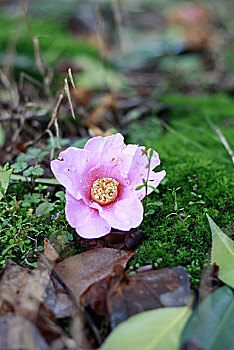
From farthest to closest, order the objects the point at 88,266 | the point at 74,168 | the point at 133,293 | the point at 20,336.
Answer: the point at 74,168 → the point at 88,266 → the point at 133,293 → the point at 20,336

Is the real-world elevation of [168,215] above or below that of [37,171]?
above

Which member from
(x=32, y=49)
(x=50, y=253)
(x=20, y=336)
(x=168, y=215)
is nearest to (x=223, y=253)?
(x=168, y=215)

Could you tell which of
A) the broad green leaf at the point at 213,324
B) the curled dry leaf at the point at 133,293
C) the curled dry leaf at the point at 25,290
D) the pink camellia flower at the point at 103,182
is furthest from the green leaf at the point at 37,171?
the broad green leaf at the point at 213,324

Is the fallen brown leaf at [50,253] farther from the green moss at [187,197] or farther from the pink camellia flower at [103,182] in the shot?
the green moss at [187,197]

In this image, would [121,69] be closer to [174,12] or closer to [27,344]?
[174,12]

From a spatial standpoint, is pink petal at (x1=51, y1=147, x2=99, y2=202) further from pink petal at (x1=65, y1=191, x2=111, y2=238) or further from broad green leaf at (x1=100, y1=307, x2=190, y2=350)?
broad green leaf at (x1=100, y1=307, x2=190, y2=350)

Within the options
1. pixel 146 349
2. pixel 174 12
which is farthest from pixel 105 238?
pixel 174 12

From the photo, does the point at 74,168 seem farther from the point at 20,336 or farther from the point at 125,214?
the point at 20,336
